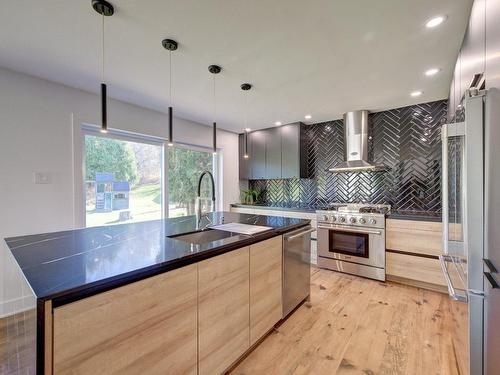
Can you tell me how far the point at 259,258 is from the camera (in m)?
1.69

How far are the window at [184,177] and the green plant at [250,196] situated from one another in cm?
84

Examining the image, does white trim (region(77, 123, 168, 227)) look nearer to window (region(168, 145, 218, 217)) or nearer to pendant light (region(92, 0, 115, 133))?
window (region(168, 145, 218, 217))

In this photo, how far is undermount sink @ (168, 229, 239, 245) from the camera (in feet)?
5.50

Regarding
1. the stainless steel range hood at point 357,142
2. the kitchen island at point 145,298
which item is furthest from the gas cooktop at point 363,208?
the kitchen island at point 145,298

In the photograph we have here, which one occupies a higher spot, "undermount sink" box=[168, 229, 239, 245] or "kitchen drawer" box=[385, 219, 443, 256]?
"undermount sink" box=[168, 229, 239, 245]

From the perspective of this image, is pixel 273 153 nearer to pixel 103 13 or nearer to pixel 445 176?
pixel 445 176

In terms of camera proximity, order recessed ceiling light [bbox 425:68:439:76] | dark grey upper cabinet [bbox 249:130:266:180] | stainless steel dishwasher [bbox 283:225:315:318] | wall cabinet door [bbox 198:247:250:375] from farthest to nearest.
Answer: dark grey upper cabinet [bbox 249:130:266:180], recessed ceiling light [bbox 425:68:439:76], stainless steel dishwasher [bbox 283:225:315:318], wall cabinet door [bbox 198:247:250:375]

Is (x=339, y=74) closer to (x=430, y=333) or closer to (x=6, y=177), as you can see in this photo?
(x=430, y=333)

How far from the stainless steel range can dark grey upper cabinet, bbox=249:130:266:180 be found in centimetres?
154

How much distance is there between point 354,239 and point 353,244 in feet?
0.24

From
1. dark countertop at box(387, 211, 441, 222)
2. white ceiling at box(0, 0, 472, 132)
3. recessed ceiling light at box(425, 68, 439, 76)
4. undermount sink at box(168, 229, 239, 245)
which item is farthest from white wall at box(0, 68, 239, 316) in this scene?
dark countertop at box(387, 211, 441, 222)

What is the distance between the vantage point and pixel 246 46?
1820mm

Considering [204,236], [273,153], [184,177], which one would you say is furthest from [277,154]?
[204,236]

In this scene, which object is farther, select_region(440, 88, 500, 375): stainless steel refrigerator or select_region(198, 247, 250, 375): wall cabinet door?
select_region(198, 247, 250, 375): wall cabinet door
